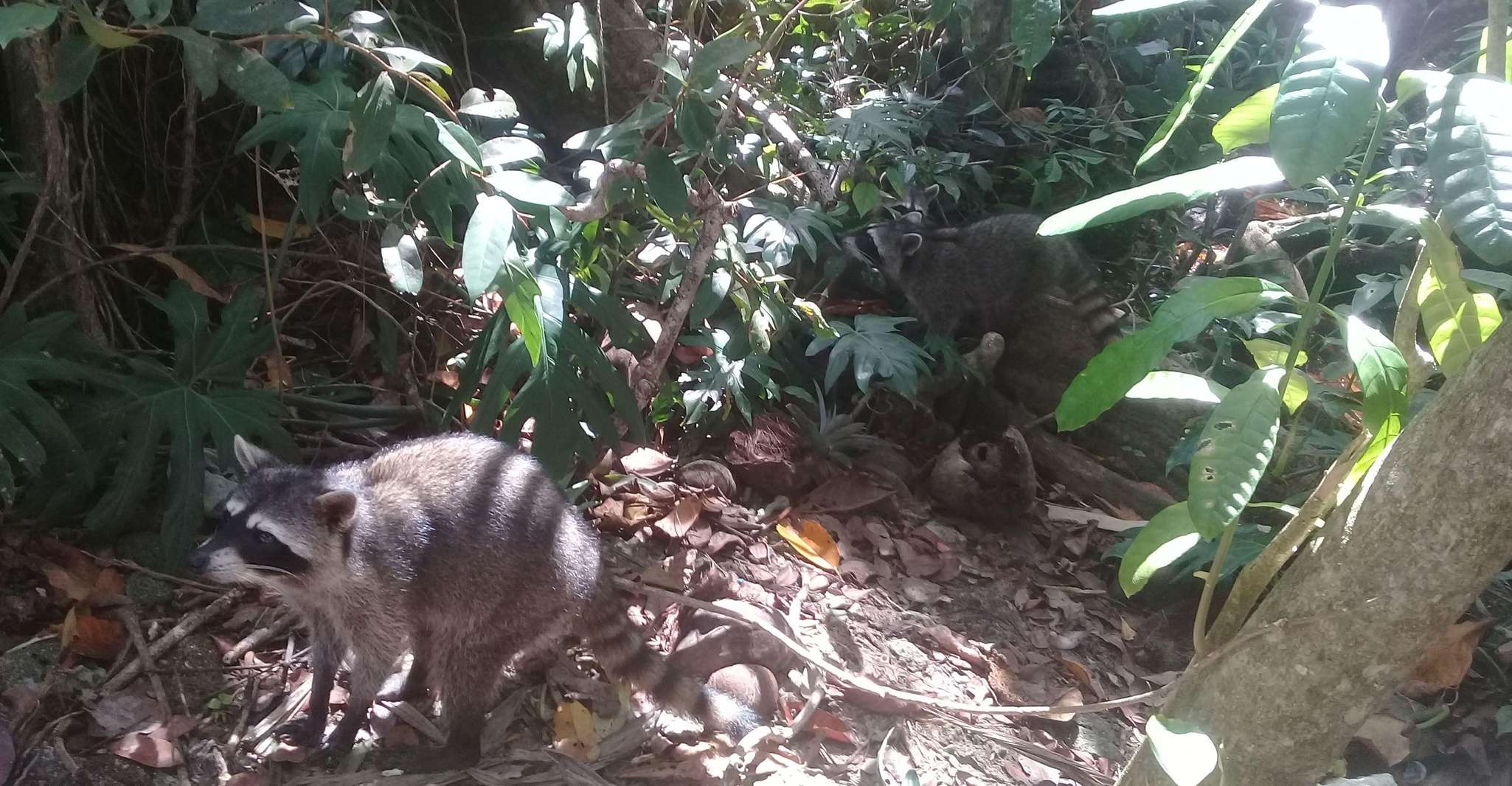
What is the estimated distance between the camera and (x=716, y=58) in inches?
107

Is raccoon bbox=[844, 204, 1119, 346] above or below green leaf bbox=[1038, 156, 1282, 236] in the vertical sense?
below

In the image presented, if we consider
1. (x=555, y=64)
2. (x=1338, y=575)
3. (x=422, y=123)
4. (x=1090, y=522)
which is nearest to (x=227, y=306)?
(x=422, y=123)

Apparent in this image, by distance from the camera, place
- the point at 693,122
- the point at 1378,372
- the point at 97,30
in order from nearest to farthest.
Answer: the point at 1378,372
the point at 97,30
the point at 693,122

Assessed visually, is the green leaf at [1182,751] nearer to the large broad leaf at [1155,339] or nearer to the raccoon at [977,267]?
the large broad leaf at [1155,339]

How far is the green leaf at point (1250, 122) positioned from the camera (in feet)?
5.40

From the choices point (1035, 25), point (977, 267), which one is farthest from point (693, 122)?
point (977, 267)

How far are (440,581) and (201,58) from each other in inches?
66.9

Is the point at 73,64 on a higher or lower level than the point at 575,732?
higher

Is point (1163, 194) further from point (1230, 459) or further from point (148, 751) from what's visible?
point (148, 751)

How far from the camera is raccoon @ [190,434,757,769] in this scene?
2.98 meters

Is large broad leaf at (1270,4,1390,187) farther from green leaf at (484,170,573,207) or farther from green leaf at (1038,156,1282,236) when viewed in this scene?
green leaf at (484,170,573,207)

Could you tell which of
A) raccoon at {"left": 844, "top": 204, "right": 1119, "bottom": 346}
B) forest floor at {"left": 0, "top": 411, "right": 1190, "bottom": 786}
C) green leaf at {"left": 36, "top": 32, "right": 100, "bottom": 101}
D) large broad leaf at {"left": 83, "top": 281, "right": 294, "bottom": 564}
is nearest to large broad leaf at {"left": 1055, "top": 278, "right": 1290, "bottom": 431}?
forest floor at {"left": 0, "top": 411, "right": 1190, "bottom": 786}

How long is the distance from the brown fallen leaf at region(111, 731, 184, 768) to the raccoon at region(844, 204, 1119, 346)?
427 cm

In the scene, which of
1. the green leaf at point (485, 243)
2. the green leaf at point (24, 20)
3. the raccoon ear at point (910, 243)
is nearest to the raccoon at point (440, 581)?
the green leaf at point (485, 243)
